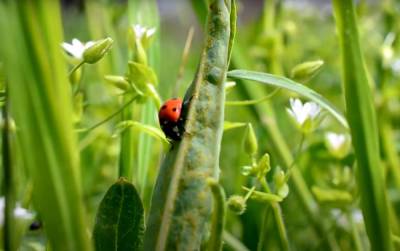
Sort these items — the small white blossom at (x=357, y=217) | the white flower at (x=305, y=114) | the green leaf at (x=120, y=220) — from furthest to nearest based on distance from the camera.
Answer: the small white blossom at (x=357, y=217) < the white flower at (x=305, y=114) < the green leaf at (x=120, y=220)

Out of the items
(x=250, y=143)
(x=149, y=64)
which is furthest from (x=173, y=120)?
(x=149, y=64)

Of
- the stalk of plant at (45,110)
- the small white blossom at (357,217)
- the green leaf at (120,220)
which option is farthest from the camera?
the small white blossom at (357,217)

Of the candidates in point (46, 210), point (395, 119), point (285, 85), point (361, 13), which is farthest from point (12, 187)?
point (395, 119)

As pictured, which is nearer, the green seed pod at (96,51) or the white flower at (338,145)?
the green seed pod at (96,51)

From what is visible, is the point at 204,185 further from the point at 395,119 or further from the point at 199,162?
the point at 395,119

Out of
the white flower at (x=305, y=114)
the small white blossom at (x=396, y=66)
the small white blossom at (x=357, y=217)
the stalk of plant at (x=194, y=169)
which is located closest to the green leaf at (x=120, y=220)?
the stalk of plant at (x=194, y=169)

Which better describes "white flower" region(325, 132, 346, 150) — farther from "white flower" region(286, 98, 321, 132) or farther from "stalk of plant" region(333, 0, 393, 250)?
"stalk of plant" region(333, 0, 393, 250)

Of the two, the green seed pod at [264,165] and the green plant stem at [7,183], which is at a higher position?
the green plant stem at [7,183]

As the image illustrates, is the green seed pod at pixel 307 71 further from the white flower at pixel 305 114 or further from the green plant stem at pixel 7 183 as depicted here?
the green plant stem at pixel 7 183
